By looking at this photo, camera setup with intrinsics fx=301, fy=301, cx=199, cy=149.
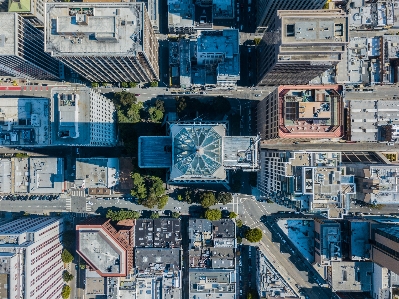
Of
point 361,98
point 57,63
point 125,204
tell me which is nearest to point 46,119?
point 57,63

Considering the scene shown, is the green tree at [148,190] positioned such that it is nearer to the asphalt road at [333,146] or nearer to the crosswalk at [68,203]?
the crosswalk at [68,203]

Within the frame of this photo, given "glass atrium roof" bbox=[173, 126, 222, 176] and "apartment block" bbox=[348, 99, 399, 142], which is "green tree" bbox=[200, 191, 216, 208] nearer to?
"glass atrium roof" bbox=[173, 126, 222, 176]

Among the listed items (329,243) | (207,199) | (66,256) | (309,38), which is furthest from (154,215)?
(309,38)

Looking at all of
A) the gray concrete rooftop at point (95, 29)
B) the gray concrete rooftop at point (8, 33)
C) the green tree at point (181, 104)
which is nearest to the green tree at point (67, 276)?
the green tree at point (181, 104)

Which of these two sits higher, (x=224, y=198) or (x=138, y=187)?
(x=138, y=187)

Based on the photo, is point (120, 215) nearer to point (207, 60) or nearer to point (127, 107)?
point (127, 107)
